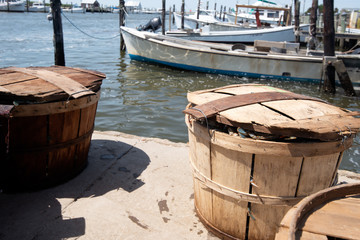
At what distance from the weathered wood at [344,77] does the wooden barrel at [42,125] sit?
1080 centimetres

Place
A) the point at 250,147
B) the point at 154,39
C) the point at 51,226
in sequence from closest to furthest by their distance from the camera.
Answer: the point at 250,147
the point at 51,226
the point at 154,39

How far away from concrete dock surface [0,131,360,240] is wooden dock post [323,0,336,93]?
8996 mm

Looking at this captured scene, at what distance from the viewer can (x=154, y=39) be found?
651 inches

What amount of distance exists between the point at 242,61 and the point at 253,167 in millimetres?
12540

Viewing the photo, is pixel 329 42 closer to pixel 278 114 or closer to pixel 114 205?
pixel 278 114

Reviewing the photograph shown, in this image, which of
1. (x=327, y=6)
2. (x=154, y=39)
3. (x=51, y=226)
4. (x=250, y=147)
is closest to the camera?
(x=250, y=147)

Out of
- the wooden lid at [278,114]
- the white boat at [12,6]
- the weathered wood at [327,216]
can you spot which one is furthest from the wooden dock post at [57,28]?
the white boat at [12,6]

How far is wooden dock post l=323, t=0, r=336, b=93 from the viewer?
11258mm

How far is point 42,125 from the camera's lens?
10.4 feet

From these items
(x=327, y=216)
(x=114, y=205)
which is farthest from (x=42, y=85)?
(x=327, y=216)

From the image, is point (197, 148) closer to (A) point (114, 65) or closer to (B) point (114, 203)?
(B) point (114, 203)

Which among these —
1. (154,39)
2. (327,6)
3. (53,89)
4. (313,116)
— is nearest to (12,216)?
(53,89)

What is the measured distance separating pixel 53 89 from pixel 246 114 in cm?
196

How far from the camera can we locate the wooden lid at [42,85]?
117 inches
